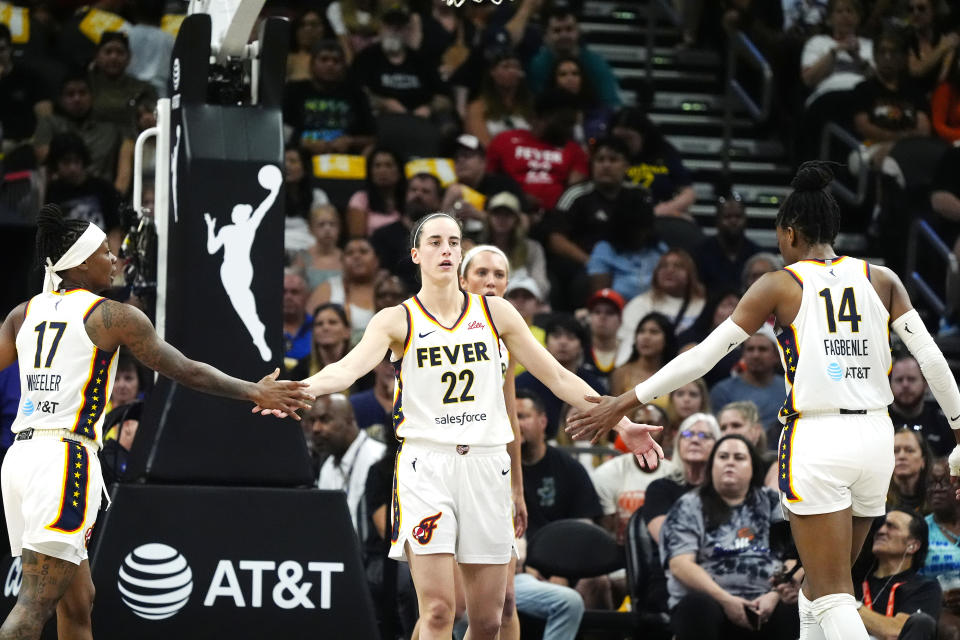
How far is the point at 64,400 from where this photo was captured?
6.42 m

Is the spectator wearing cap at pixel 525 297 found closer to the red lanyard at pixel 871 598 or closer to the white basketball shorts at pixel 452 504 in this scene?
the red lanyard at pixel 871 598

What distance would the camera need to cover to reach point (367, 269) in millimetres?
11688

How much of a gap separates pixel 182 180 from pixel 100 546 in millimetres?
1870

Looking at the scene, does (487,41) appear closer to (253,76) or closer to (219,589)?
(253,76)

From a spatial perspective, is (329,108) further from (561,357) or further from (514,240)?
(561,357)

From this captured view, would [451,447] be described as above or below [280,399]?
below

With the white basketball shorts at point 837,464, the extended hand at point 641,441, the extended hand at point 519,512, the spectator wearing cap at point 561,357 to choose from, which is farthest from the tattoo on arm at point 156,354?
the spectator wearing cap at point 561,357

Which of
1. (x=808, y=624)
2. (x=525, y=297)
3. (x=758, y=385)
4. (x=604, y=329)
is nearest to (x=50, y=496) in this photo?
(x=808, y=624)

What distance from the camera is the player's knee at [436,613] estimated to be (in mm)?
6324

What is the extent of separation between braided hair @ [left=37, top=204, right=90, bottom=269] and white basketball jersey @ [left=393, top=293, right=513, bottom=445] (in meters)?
1.45

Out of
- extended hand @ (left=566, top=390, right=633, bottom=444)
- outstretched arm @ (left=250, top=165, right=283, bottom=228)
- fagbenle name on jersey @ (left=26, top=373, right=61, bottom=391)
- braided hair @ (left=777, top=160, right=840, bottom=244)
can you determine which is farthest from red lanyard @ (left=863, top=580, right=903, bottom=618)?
fagbenle name on jersey @ (left=26, top=373, right=61, bottom=391)

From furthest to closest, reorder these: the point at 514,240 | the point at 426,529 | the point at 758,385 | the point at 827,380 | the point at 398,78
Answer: the point at 398,78 < the point at 514,240 < the point at 758,385 < the point at 426,529 < the point at 827,380


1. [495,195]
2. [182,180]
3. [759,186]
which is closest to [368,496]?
[182,180]

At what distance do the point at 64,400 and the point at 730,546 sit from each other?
4059 mm
